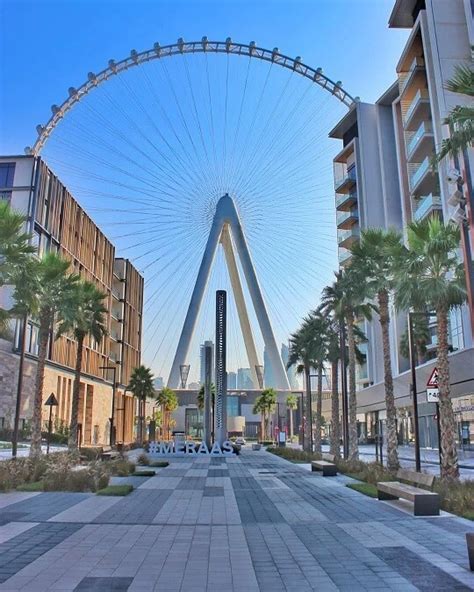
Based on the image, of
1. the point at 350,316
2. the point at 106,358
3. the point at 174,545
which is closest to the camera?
the point at 174,545

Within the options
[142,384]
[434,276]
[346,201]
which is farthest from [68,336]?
[434,276]

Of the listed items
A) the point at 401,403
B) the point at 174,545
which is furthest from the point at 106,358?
the point at 174,545

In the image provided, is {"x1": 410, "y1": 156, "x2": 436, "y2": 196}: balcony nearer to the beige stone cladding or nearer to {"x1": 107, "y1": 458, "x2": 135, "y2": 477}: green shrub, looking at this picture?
{"x1": 107, "y1": 458, "x2": 135, "y2": 477}: green shrub

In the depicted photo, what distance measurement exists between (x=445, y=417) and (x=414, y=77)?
41929 mm

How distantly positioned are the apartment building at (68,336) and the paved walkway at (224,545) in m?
29.3

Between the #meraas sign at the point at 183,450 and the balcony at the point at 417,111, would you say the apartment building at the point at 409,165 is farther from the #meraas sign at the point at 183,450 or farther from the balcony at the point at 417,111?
the #meraas sign at the point at 183,450

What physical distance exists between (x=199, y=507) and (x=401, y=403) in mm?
47012

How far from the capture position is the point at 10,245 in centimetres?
2111

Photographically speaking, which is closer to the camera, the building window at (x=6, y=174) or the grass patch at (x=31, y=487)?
the grass patch at (x=31, y=487)

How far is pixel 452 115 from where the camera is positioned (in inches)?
478

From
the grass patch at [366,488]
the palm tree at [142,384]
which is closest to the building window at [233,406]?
the palm tree at [142,384]

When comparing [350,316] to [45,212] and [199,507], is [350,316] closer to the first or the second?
[199,507]

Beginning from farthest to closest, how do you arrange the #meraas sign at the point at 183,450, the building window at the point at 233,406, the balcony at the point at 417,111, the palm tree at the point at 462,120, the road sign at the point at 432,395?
the building window at the point at 233,406 → the balcony at the point at 417,111 → the #meraas sign at the point at 183,450 → the road sign at the point at 432,395 → the palm tree at the point at 462,120

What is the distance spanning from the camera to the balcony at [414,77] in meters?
51.3
